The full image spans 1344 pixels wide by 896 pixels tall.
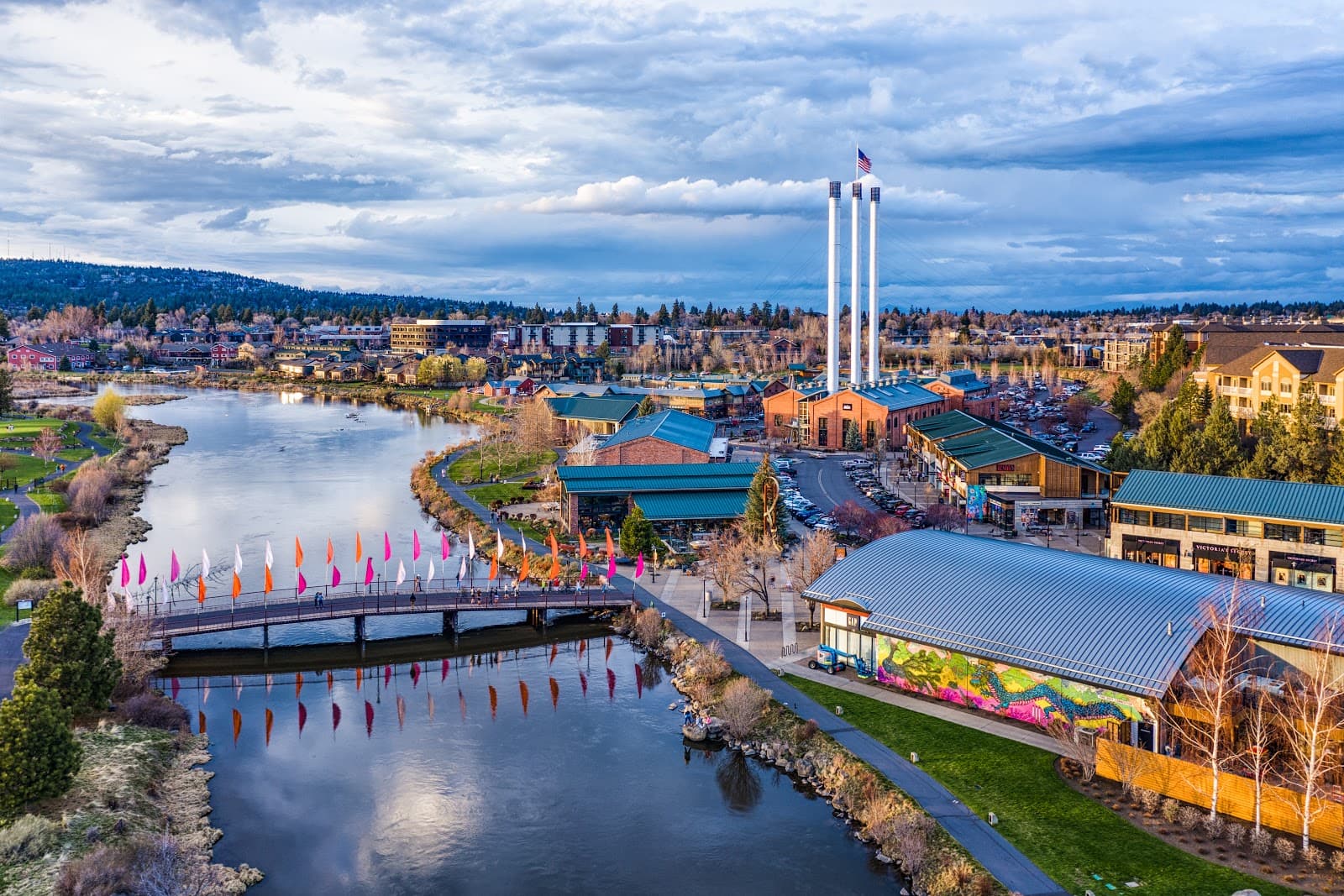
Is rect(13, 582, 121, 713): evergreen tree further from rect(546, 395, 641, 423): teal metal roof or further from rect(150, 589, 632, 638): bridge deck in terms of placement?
rect(546, 395, 641, 423): teal metal roof

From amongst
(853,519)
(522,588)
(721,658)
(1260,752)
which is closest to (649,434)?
(853,519)

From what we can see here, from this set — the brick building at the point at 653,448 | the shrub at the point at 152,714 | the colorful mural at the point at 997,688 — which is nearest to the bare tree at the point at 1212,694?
the colorful mural at the point at 997,688

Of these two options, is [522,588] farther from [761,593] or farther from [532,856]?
[532,856]

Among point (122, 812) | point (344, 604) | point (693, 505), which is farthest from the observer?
point (693, 505)

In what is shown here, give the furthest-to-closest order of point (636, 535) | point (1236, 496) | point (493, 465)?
point (493, 465)
point (636, 535)
point (1236, 496)

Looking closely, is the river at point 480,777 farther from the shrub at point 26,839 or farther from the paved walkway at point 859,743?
the shrub at point 26,839

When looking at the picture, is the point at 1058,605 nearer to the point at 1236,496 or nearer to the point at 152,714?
the point at 1236,496

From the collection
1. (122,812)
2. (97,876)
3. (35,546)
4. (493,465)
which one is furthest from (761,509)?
(493,465)
